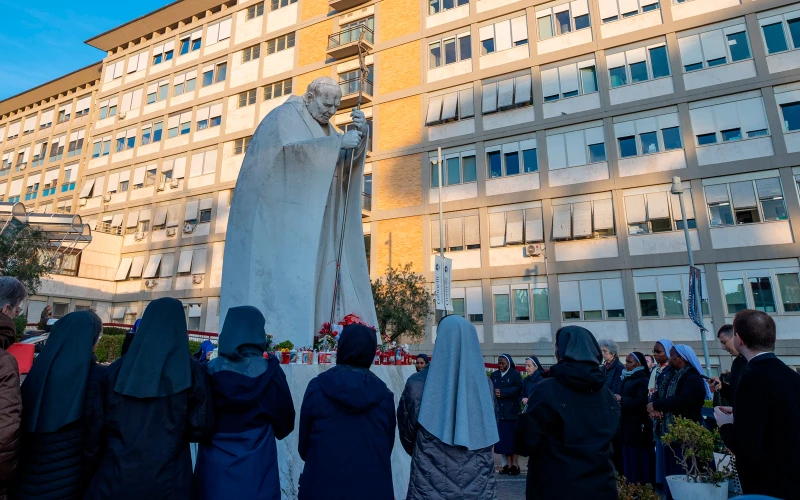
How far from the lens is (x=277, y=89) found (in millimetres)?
32188

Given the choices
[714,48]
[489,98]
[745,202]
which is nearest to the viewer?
[745,202]

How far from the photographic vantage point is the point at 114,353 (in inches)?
701

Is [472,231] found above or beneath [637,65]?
beneath

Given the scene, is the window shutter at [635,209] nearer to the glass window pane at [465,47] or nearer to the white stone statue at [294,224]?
the glass window pane at [465,47]

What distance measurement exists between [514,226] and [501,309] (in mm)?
3969

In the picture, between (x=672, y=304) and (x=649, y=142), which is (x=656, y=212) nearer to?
(x=649, y=142)

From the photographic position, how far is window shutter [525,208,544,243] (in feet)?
76.4

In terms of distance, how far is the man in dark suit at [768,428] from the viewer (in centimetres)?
270

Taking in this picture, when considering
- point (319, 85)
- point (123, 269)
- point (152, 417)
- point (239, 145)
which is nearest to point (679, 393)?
point (152, 417)

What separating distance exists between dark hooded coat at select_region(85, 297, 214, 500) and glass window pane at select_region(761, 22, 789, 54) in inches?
996

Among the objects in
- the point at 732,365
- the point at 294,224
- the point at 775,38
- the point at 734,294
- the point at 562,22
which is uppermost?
the point at 562,22

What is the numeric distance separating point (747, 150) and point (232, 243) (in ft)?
71.7

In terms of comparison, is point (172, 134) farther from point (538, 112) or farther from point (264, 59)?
point (538, 112)

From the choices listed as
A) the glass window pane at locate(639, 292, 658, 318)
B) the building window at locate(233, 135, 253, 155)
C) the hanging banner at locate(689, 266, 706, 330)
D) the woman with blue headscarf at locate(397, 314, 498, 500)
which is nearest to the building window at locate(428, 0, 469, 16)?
the building window at locate(233, 135, 253, 155)
